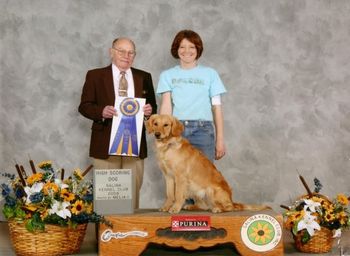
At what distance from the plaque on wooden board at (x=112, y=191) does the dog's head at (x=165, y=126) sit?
28 centimetres

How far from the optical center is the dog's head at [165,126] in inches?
132

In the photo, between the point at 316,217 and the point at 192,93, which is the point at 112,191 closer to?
the point at 192,93

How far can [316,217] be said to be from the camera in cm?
354

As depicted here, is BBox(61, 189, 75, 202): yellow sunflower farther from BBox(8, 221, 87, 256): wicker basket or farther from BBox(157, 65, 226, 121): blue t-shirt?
BBox(157, 65, 226, 121): blue t-shirt

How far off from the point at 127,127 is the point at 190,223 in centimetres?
81

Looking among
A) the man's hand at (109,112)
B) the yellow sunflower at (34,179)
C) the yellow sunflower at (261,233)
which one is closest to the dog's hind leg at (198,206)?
the yellow sunflower at (261,233)

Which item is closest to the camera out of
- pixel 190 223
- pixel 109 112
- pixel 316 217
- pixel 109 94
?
pixel 190 223

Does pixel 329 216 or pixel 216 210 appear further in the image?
pixel 329 216

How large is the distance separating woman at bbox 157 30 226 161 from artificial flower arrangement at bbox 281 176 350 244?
0.64m

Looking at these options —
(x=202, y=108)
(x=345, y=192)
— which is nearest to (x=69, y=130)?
(x=202, y=108)

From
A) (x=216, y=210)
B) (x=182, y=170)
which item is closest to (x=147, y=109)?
(x=182, y=170)

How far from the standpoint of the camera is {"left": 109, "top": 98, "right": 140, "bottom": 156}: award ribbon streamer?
3.72 metres

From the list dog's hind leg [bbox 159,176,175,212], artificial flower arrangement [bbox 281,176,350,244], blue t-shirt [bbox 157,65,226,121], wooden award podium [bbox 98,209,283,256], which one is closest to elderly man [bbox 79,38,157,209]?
blue t-shirt [bbox 157,65,226,121]

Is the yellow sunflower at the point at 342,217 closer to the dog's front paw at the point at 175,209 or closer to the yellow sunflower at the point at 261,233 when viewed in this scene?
the yellow sunflower at the point at 261,233
